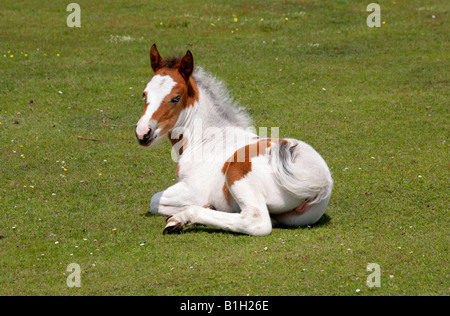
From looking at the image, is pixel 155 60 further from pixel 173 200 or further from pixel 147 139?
pixel 173 200

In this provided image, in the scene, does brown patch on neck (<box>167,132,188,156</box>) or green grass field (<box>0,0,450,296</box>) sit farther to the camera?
brown patch on neck (<box>167,132,188,156</box>)

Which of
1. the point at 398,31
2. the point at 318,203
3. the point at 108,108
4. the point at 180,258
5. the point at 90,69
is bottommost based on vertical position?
the point at 180,258

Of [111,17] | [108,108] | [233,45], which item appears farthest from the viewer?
[111,17]

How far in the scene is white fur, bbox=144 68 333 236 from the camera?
7.60m

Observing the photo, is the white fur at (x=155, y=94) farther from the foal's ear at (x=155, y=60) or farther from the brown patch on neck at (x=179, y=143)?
the brown patch on neck at (x=179, y=143)

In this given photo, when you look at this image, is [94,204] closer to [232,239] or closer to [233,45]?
[232,239]

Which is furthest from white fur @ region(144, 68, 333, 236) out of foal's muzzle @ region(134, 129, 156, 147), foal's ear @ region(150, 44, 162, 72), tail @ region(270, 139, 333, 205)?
foal's muzzle @ region(134, 129, 156, 147)

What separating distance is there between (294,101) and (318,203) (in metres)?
7.30

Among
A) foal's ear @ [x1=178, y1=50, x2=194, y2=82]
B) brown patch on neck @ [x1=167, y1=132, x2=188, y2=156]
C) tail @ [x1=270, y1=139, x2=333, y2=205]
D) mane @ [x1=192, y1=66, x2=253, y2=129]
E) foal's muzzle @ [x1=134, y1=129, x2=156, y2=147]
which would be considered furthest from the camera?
mane @ [x1=192, y1=66, x2=253, y2=129]

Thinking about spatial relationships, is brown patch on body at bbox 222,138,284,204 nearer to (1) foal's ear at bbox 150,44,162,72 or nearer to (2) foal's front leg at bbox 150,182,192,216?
(2) foal's front leg at bbox 150,182,192,216

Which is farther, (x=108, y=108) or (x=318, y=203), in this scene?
(x=108, y=108)

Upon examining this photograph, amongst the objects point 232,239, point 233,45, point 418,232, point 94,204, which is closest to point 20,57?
point 233,45

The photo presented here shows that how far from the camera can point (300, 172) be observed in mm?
7582

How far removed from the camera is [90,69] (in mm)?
17047
